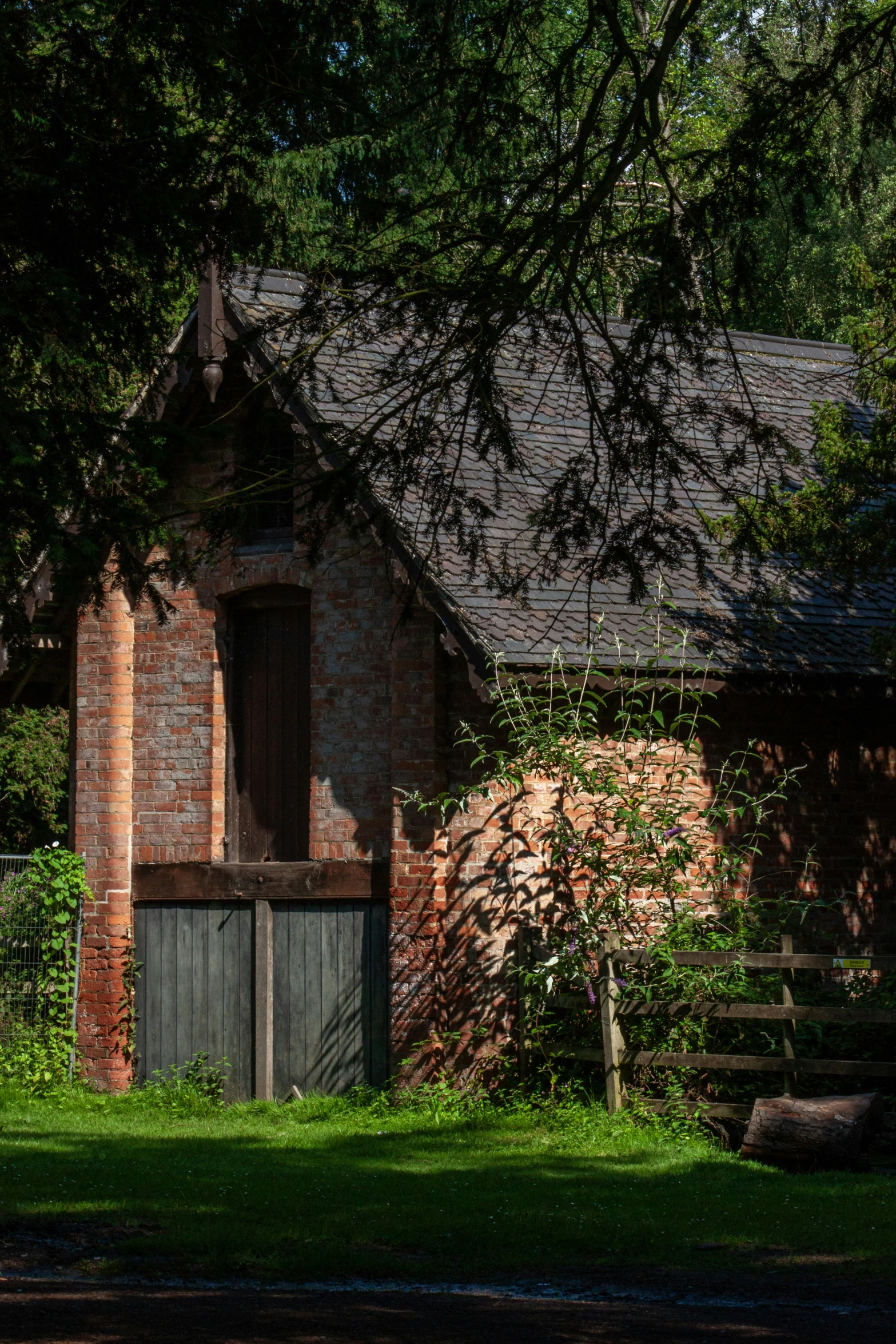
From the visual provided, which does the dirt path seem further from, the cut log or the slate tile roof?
the slate tile roof

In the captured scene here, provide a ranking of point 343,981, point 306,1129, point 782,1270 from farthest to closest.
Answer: point 343,981 < point 306,1129 < point 782,1270

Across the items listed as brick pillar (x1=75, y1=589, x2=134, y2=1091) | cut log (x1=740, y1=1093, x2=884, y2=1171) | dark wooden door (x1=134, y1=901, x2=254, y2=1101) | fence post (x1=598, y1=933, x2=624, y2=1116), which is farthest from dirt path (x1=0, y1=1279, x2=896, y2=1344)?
brick pillar (x1=75, y1=589, x2=134, y2=1091)

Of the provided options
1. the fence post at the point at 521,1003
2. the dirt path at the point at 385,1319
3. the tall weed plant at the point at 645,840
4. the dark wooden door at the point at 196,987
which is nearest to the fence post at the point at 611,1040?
the tall weed plant at the point at 645,840

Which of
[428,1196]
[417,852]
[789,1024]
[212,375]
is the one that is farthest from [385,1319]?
[212,375]

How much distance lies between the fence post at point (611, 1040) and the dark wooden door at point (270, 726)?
3467mm

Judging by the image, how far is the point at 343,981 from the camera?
13.6 meters

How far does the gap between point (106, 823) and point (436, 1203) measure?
679 cm

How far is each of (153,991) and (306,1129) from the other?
297 centimetres

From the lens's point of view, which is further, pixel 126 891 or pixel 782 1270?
pixel 126 891

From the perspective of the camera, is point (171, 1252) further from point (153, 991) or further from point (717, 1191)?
point (153, 991)

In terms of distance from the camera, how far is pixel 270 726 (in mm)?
14570

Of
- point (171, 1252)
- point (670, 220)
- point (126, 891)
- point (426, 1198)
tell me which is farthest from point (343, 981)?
point (670, 220)

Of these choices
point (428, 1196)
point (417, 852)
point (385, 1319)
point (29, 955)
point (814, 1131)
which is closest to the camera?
point (385, 1319)

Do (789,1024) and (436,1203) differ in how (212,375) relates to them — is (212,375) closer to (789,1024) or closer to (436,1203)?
(789,1024)
